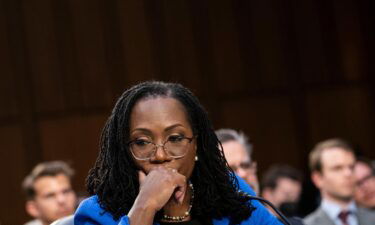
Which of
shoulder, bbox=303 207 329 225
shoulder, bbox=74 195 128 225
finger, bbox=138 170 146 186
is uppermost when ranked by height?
finger, bbox=138 170 146 186

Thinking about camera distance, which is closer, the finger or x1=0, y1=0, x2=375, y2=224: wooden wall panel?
the finger

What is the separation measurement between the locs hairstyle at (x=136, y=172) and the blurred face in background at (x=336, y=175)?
9.44 feet

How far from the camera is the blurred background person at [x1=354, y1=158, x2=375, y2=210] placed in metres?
5.69

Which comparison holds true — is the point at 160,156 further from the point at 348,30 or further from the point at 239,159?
the point at 348,30

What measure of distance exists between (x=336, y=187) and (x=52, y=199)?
1607mm

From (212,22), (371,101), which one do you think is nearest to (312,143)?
(371,101)

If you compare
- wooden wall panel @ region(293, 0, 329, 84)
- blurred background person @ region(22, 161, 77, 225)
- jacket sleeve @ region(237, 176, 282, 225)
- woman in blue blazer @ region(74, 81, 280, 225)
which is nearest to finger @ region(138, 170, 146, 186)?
woman in blue blazer @ region(74, 81, 280, 225)

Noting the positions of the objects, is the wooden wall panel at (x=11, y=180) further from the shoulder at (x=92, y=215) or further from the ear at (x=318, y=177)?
the shoulder at (x=92, y=215)

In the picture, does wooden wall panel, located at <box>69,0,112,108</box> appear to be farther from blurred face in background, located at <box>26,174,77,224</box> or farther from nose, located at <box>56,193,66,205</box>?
nose, located at <box>56,193,66,205</box>

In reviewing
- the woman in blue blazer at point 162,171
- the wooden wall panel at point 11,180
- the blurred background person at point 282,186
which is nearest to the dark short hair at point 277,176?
the blurred background person at point 282,186

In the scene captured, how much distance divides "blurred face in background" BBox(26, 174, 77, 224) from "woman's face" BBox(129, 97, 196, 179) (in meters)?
2.84

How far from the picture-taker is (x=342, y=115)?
27.6 feet

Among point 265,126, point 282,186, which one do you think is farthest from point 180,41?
point 282,186

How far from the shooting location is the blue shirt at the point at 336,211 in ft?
16.4
